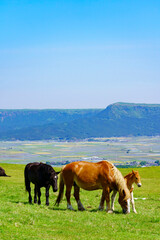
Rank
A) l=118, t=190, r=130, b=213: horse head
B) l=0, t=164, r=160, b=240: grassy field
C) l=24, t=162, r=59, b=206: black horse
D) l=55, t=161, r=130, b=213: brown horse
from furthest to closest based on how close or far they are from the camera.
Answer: l=24, t=162, r=59, b=206: black horse < l=55, t=161, r=130, b=213: brown horse < l=118, t=190, r=130, b=213: horse head < l=0, t=164, r=160, b=240: grassy field

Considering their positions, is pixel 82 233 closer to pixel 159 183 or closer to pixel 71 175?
pixel 71 175

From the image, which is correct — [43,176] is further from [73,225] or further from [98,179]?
[73,225]

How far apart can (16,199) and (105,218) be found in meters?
6.10

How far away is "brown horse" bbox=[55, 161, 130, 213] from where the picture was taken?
13680mm

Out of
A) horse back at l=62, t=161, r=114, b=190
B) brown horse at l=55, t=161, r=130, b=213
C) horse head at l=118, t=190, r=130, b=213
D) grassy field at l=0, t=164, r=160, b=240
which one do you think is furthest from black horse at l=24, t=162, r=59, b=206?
horse head at l=118, t=190, r=130, b=213

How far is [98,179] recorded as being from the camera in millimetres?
14117

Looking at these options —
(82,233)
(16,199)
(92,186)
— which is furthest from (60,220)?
(16,199)

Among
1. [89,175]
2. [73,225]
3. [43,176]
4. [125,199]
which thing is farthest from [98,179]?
[73,225]

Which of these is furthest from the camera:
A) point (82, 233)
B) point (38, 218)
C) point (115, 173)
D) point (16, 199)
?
point (16, 199)

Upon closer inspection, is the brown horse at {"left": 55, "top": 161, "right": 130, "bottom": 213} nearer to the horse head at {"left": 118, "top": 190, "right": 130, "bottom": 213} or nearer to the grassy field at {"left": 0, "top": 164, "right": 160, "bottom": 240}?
the horse head at {"left": 118, "top": 190, "right": 130, "bottom": 213}

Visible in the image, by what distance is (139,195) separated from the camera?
21.0 metres

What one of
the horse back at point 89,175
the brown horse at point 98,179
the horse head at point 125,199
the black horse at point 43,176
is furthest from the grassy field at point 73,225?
the horse back at point 89,175

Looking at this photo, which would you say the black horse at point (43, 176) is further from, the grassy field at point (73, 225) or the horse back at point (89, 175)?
the grassy field at point (73, 225)

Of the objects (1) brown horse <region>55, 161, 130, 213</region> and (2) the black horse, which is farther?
(2) the black horse
